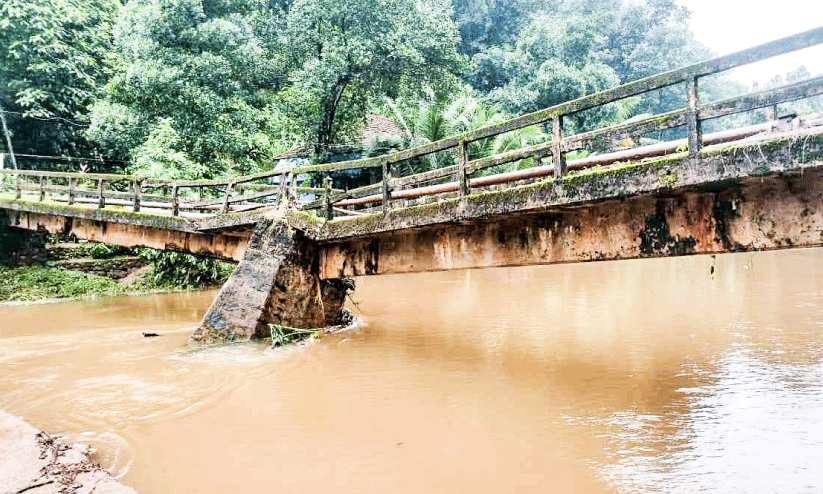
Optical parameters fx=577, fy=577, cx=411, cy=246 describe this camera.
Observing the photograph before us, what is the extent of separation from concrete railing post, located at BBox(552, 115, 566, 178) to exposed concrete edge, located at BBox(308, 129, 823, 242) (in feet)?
0.37

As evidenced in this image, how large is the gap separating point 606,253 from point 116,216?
39.9ft

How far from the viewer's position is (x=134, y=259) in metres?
20.1

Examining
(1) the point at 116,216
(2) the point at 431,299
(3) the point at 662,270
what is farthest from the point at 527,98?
(1) the point at 116,216

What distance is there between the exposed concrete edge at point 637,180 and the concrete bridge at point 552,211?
13mm

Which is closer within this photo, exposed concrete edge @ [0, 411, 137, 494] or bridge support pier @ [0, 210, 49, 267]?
exposed concrete edge @ [0, 411, 137, 494]

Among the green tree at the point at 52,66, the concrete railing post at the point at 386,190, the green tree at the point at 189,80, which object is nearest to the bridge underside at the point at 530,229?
the concrete railing post at the point at 386,190

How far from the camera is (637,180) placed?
5883mm

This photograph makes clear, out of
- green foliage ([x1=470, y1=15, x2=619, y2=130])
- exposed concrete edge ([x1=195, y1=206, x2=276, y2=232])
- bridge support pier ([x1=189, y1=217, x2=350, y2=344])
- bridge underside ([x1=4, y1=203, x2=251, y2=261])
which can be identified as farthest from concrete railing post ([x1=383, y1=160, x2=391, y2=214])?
green foliage ([x1=470, y1=15, x2=619, y2=130])

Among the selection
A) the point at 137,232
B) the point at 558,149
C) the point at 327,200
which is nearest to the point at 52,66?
the point at 137,232

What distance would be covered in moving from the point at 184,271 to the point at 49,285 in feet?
12.9

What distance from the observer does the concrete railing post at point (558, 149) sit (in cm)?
646

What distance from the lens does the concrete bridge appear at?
17.1 ft

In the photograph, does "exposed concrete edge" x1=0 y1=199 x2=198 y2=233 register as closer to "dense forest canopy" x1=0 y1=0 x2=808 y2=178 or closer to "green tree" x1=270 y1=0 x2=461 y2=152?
"dense forest canopy" x1=0 y1=0 x2=808 y2=178

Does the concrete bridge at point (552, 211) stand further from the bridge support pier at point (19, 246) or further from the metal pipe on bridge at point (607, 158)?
the bridge support pier at point (19, 246)
